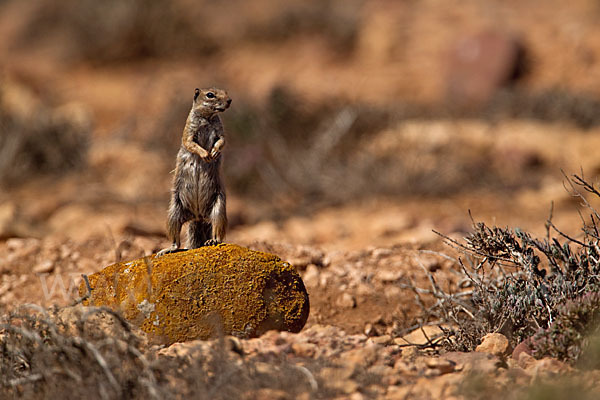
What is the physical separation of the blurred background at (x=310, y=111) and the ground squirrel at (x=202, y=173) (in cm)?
315

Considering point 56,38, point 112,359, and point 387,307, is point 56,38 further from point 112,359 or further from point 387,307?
point 112,359

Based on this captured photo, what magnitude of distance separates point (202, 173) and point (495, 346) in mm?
2207

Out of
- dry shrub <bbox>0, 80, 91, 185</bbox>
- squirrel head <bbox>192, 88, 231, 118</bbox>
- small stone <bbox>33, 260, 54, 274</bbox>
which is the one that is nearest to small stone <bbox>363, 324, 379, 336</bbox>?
squirrel head <bbox>192, 88, 231, 118</bbox>

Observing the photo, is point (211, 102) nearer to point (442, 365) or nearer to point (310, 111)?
point (442, 365)

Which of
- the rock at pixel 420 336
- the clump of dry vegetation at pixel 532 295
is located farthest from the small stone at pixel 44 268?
the clump of dry vegetation at pixel 532 295

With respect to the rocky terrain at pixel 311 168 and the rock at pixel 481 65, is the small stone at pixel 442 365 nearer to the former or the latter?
the rocky terrain at pixel 311 168

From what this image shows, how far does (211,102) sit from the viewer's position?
5.14 meters

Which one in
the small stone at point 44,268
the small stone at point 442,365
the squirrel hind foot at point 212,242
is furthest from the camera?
the small stone at point 44,268

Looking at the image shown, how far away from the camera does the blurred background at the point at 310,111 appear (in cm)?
1162

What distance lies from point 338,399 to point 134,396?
102 cm

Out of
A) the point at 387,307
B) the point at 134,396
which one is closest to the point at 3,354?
the point at 134,396

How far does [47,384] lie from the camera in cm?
394

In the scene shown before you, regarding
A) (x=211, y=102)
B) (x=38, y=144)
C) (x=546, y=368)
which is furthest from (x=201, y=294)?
(x=38, y=144)

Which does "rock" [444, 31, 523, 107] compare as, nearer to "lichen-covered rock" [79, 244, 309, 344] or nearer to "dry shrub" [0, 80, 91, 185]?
"dry shrub" [0, 80, 91, 185]
